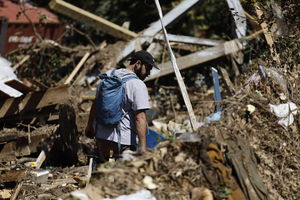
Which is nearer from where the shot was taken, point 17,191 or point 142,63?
point 142,63

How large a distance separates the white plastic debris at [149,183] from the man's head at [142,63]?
4.86ft

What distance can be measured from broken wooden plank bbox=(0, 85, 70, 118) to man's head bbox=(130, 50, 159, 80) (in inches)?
95.2

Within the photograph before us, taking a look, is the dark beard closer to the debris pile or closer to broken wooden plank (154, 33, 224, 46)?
the debris pile

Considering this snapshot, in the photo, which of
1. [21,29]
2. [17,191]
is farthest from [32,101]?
[21,29]

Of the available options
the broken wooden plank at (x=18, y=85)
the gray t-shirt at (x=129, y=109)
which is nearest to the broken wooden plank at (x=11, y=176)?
the gray t-shirt at (x=129, y=109)

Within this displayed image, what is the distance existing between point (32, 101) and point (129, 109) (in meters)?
2.89

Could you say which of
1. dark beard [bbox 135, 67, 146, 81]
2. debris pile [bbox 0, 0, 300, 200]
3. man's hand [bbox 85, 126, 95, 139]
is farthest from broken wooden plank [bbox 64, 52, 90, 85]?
dark beard [bbox 135, 67, 146, 81]

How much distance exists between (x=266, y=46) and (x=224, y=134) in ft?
12.1

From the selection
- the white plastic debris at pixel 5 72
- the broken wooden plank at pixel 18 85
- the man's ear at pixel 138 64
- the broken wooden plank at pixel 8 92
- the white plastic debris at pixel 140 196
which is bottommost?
the white plastic debris at pixel 140 196

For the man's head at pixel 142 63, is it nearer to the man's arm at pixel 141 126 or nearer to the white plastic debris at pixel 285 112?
the man's arm at pixel 141 126

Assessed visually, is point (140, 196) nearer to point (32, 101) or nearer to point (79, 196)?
point (79, 196)

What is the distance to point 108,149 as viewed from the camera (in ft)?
20.0

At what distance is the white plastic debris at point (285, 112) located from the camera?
6026mm

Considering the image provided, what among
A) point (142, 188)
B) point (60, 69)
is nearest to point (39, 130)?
point (60, 69)
